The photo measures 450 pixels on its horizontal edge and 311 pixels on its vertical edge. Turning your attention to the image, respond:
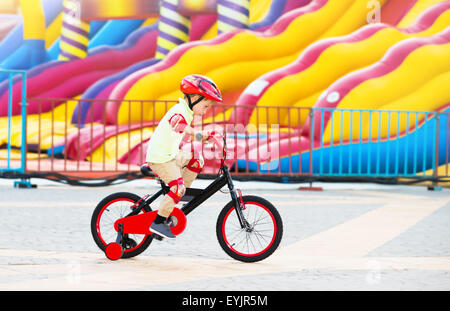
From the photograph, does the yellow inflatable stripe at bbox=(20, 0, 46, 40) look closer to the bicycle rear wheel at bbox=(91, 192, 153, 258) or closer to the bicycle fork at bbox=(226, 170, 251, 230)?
the bicycle rear wheel at bbox=(91, 192, 153, 258)

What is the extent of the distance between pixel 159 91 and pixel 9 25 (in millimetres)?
10018

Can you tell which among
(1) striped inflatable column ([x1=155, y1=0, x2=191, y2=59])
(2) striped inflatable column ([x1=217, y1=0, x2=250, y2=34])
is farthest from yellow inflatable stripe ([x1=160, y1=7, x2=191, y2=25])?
(2) striped inflatable column ([x1=217, y1=0, x2=250, y2=34])

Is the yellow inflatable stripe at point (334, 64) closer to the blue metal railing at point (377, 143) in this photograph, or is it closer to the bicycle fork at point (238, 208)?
the blue metal railing at point (377, 143)

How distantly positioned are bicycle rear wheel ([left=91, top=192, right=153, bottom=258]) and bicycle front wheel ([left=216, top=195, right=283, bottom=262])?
1.80 ft

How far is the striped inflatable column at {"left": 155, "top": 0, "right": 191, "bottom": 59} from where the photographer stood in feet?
70.3

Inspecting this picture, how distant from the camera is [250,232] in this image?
5629mm

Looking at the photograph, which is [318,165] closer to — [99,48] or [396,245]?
[396,245]

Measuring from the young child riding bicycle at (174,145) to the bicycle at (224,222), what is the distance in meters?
0.07

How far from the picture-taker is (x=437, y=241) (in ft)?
23.2

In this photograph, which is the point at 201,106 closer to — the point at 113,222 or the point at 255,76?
the point at 113,222

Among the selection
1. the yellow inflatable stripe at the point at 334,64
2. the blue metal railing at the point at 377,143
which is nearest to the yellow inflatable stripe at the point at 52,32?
the yellow inflatable stripe at the point at 334,64

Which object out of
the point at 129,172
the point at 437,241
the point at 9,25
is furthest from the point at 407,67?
the point at 9,25

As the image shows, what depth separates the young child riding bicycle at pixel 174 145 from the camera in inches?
214
